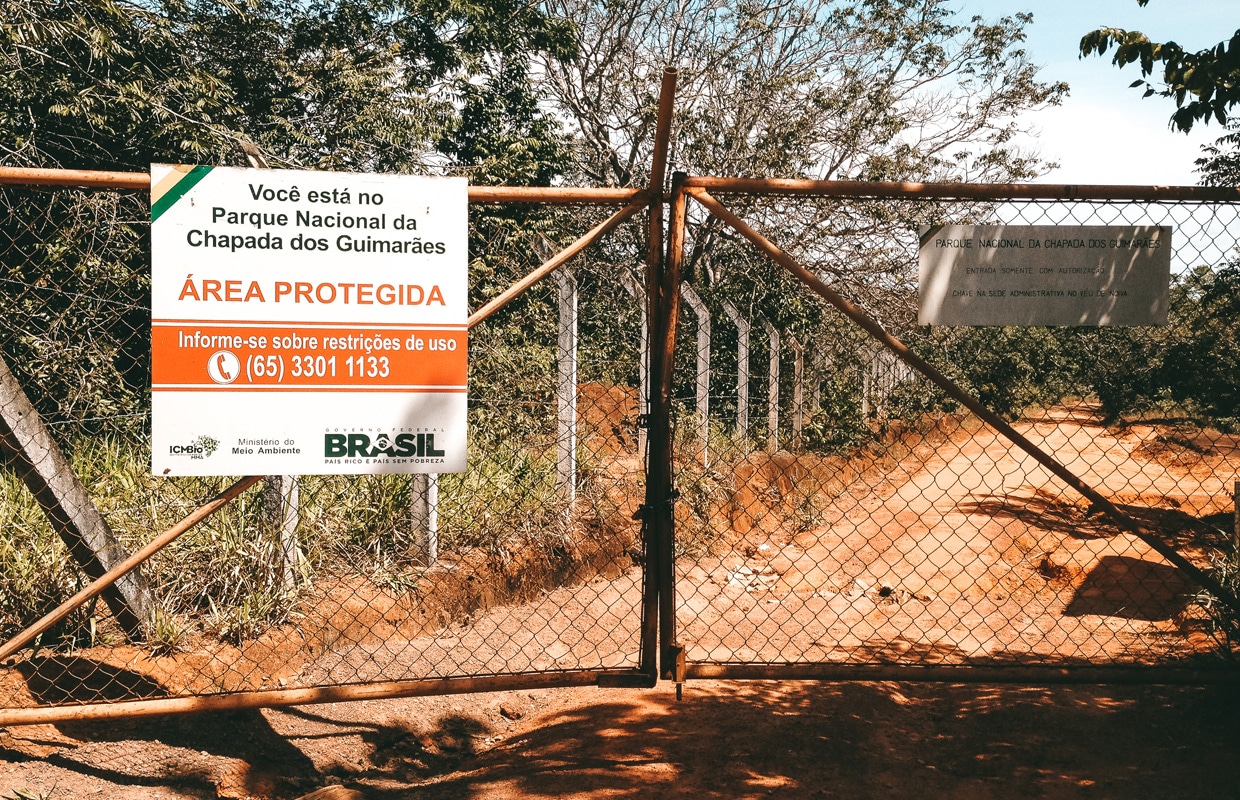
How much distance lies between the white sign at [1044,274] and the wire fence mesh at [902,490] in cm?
20

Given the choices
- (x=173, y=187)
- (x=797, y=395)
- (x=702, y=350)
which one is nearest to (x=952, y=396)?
(x=173, y=187)

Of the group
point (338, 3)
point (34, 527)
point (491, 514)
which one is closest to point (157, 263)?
point (34, 527)

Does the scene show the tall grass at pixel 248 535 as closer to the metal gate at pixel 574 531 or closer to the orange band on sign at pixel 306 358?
the metal gate at pixel 574 531

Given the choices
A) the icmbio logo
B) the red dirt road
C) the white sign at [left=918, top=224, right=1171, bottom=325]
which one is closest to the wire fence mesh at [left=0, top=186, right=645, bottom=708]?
the red dirt road

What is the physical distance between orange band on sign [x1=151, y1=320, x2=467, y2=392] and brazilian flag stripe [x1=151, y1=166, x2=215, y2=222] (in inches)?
14.0

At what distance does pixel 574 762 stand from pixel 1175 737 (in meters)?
2.37

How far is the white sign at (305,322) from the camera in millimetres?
2801

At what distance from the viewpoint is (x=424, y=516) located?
5.23m

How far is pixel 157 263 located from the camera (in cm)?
276

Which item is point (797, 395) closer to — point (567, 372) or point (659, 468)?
point (567, 372)

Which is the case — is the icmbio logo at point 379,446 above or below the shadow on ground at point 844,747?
above

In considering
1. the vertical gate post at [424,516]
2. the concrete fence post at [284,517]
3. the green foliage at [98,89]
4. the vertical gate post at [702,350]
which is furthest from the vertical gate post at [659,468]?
the green foliage at [98,89]

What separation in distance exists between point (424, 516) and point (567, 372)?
1249 mm

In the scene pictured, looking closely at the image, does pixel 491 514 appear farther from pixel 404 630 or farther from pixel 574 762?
pixel 574 762
